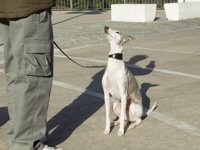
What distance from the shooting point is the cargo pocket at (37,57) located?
15.0 feet

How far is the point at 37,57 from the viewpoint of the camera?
4.61m

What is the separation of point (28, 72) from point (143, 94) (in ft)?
11.3

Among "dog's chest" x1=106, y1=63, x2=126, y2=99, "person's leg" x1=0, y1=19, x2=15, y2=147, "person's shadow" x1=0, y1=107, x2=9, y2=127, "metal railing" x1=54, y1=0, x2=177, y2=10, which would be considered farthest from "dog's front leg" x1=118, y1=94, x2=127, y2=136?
"metal railing" x1=54, y1=0, x2=177, y2=10

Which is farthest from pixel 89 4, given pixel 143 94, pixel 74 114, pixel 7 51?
pixel 7 51

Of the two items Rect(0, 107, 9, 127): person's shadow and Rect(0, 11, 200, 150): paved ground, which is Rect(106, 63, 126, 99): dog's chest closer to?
Rect(0, 11, 200, 150): paved ground

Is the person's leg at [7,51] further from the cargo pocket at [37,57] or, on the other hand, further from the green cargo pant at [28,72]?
the cargo pocket at [37,57]

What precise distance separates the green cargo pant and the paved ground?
754 millimetres

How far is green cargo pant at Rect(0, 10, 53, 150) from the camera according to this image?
4.59 meters

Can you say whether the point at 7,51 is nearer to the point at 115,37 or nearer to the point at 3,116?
the point at 115,37

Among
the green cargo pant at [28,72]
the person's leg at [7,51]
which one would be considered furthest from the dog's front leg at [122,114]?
the person's leg at [7,51]

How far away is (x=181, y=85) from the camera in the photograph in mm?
8375

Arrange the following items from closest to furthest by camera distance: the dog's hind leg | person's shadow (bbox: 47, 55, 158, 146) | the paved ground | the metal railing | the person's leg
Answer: the person's leg < the paved ground < person's shadow (bbox: 47, 55, 158, 146) < the dog's hind leg < the metal railing

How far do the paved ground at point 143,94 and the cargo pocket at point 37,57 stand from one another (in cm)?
116

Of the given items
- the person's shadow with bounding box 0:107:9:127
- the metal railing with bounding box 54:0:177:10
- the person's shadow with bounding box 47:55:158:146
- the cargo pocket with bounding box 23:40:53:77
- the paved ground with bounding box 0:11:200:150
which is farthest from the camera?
the metal railing with bounding box 54:0:177:10
